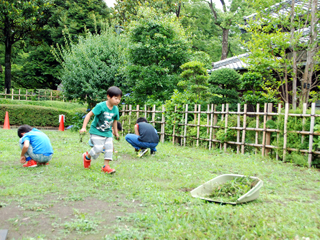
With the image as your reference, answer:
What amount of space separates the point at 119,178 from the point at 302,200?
115 inches

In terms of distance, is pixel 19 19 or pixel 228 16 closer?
pixel 228 16

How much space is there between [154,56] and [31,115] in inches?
376

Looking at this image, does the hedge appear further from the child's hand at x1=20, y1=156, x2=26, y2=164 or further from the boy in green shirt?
the boy in green shirt

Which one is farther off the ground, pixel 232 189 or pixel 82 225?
pixel 232 189

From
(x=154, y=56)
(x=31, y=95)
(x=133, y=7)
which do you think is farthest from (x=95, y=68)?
(x=31, y=95)

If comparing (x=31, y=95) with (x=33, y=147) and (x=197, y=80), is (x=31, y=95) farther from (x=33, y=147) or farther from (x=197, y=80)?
(x=33, y=147)

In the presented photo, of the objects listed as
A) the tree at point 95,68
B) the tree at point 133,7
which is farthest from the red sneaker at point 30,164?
the tree at point 133,7

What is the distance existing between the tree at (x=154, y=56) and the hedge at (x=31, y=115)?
25.0 ft

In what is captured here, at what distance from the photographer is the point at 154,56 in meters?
13.0

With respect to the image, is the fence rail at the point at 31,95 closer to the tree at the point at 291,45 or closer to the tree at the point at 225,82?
the tree at the point at 225,82

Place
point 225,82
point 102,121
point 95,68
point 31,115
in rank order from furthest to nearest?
point 31,115
point 95,68
point 225,82
point 102,121

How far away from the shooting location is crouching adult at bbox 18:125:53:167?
17.9 feet

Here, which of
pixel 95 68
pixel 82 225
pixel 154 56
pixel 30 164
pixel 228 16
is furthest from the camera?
pixel 228 16

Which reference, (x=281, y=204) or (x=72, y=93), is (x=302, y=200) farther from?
(x=72, y=93)
